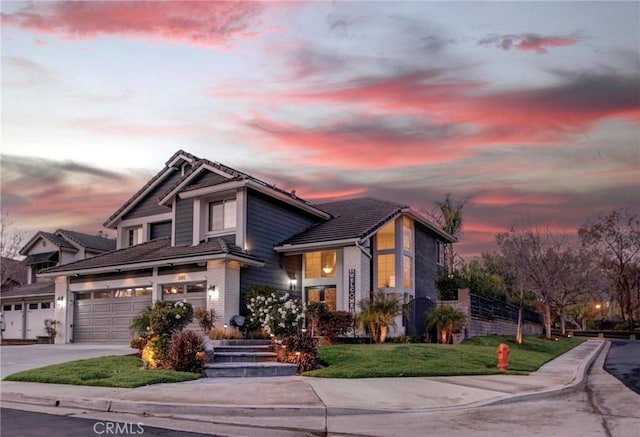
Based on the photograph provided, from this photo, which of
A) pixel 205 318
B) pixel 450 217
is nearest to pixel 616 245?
pixel 450 217

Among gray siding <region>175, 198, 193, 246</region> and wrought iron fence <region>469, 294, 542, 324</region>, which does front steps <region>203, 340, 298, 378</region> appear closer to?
gray siding <region>175, 198, 193, 246</region>

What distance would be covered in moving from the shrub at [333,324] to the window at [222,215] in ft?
18.1

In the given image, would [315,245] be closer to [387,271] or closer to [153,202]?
[387,271]

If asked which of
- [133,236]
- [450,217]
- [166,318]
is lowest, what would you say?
[166,318]

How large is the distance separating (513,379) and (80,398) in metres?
9.97

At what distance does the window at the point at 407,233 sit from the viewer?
1130 inches

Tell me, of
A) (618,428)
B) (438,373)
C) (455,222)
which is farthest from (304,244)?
(455,222)

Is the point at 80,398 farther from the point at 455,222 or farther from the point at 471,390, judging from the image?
the point at 455,222

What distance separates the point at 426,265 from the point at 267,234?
919cm

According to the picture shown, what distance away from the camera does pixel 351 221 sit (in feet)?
90.2

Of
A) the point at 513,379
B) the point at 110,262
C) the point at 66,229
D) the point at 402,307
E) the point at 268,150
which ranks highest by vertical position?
the point at 268,150

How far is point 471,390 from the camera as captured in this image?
43.2 ft

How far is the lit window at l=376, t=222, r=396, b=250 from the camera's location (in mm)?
28578

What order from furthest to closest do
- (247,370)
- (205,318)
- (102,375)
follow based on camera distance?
(205,318), (247,370), (102,375)
